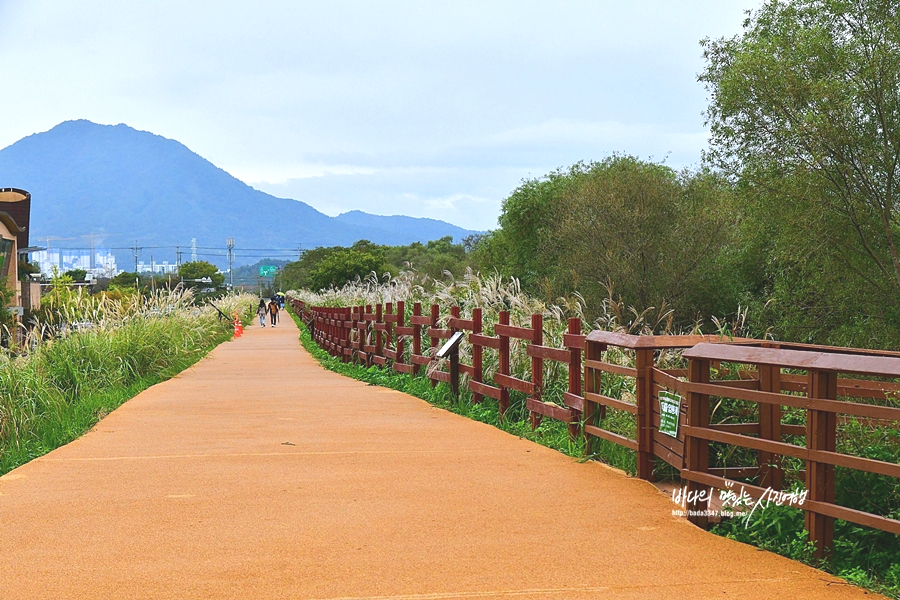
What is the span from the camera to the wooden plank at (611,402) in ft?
24.2

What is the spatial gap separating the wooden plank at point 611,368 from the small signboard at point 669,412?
47 centimetres

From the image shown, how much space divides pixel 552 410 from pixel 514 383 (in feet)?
4.43

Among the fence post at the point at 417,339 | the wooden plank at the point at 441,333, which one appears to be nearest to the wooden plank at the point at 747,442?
the wooden plank at the point at 441,333

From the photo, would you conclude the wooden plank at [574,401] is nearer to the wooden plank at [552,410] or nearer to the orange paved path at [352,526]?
the wooden plank at [552,410]

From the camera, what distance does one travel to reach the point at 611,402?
7.72 m

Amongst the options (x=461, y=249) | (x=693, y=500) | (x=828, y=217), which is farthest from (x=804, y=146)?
(x=461, y=249)

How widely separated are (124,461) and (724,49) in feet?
80.1

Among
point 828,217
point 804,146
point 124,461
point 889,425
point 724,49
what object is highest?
point 724,49

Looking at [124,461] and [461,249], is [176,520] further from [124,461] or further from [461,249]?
[461,249]

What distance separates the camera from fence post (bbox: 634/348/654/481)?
23.8ft

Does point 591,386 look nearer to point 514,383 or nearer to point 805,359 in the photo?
point 514,383

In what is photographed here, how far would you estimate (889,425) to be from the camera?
5.82 m

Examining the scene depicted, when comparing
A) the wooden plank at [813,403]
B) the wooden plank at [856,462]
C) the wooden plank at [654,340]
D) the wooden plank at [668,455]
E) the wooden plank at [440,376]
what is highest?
the wooden plank at [654,340]

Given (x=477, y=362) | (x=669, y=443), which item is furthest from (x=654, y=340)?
(x=477, y=362)
